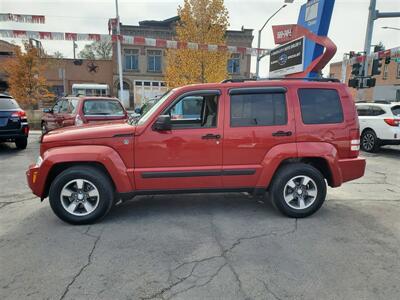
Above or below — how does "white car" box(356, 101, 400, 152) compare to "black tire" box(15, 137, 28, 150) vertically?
above

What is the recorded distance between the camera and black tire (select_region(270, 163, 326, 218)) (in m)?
4.38

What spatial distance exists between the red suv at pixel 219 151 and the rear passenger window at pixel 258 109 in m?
0.01

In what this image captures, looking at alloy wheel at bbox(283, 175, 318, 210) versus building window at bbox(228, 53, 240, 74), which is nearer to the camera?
Result: alloy wheel at bbox(283, 175, 318, 210)

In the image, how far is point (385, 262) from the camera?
3260mm

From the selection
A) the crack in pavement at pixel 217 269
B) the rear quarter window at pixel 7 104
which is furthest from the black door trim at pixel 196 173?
the rear quarter window at pixel 7 104

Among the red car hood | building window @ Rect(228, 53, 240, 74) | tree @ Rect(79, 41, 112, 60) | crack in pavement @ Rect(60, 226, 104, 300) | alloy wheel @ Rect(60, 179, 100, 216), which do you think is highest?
tree @ Rect(79, 41, 112, 60)

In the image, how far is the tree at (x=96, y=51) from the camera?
191ft

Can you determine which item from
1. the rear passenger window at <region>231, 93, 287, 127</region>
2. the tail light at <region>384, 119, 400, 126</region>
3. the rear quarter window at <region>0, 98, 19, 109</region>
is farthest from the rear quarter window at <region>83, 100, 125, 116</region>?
the tail light at <region>384, 119, 400, 126</region>

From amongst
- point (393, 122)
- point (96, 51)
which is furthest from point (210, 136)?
point (96, 51)

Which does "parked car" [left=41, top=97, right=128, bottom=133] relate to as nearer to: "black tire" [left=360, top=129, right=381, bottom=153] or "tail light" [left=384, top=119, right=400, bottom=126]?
"black tire" [left=360, top=129, right=381, bottom=153]

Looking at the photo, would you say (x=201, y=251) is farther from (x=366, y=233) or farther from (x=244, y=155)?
(x=366, y=233)

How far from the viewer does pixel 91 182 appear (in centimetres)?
411

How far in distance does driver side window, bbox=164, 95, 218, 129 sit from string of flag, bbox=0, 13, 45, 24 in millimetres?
12409

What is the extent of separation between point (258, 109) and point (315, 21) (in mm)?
5292
